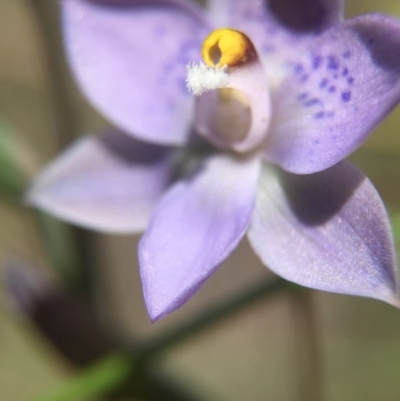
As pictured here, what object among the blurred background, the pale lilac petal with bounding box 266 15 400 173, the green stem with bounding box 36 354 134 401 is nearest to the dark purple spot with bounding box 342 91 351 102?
the pale lilac petal with bounding box 266 15 400 173

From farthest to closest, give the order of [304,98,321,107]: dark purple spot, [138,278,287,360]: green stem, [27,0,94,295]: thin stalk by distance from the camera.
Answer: [27,0,94,295]: thin stalk → [138,278,287,360]: green stem → [304,98,321,107]: dark purple spot

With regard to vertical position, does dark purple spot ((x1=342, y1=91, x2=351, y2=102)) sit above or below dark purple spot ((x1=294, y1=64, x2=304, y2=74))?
above

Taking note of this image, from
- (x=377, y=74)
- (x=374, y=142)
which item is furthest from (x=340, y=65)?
(x=374, y=142)

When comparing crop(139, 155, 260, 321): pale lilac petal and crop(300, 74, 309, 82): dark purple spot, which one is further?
crop(300, 74, 309, 82): dark purple spot

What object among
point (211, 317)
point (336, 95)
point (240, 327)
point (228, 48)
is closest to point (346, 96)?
point (336, 95)

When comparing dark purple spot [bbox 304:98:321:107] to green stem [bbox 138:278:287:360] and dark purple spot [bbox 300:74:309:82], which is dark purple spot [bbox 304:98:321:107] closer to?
dark purple spot [bbox 300:74:309:82]

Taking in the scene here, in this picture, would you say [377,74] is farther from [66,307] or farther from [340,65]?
[66,307]

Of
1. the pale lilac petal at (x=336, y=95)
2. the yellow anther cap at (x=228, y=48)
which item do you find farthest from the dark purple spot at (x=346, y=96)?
the yellow anther cap at (x=228, y=48)

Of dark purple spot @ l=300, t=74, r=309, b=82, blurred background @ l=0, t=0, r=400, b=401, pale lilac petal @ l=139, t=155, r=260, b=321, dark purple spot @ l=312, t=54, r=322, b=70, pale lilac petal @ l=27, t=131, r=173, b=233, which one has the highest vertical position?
dark purple spot @ l=312, t=54, r=322, b=70
